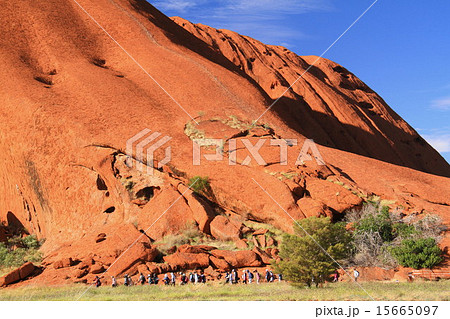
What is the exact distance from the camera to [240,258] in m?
20.2

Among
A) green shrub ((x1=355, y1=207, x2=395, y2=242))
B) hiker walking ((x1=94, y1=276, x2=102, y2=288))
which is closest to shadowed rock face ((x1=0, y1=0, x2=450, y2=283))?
hiker walking ((x1=94, y1=276, x2=102, y2=288))

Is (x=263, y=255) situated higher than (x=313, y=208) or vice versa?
(x=313, y=208)

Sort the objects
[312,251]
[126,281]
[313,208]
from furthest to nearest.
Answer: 1. [313,208]
2. [126,281]
3. [312,251]

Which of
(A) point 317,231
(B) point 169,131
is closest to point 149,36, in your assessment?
(B) point 169,131

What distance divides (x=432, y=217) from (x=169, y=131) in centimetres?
1363

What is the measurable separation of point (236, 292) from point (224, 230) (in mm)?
6761

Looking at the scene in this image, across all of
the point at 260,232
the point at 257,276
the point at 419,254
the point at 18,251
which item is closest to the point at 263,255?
the point at 257,276

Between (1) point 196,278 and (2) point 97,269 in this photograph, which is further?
(2) point 97,269

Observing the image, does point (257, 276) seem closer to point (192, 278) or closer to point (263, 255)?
point (263, 255)

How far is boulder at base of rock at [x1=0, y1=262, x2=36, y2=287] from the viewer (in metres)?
19.9

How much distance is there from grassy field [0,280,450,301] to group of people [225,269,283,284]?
67 centimetres

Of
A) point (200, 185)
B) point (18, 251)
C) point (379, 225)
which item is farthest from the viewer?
point (18, 251)

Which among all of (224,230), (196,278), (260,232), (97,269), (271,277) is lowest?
(97,269)

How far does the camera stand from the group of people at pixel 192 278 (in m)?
18.6
